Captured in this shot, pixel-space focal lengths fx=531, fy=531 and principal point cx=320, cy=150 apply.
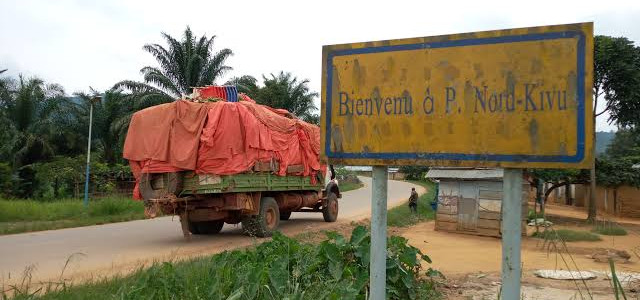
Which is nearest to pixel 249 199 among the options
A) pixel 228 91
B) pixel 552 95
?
pixel 228 91

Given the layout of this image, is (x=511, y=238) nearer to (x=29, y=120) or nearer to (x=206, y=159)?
(x=206, y=159)

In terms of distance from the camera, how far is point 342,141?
2941mm

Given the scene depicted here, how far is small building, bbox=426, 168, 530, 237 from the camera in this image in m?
15.2

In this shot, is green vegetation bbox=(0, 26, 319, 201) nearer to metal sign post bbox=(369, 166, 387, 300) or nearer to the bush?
the bush

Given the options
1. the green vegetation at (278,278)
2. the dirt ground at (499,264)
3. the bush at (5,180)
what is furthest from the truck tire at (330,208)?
the bush at (5,180)

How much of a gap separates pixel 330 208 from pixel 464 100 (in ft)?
45.2

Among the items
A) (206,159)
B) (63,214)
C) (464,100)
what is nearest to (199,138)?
(206,159)

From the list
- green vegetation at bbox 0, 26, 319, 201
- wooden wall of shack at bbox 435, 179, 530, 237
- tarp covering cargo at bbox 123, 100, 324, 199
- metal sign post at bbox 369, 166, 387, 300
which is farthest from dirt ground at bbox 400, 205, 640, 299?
green vegetation at bbox 0, 26, 319, 201

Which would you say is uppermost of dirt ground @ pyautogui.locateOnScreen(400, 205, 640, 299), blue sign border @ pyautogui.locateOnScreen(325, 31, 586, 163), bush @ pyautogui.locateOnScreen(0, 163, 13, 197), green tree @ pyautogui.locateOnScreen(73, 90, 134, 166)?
green tree @ pyautogui.locateOnScreen(73, 90, 134, 166)

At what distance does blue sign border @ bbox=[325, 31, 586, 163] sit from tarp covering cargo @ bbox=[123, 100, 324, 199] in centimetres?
777

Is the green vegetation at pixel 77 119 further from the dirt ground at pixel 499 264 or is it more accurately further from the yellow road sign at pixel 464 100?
the yellow road sign at pixel 464 100

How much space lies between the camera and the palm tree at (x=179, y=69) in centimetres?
2728

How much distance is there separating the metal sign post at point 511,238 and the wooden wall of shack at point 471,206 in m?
13.2

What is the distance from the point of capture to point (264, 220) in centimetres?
1192
